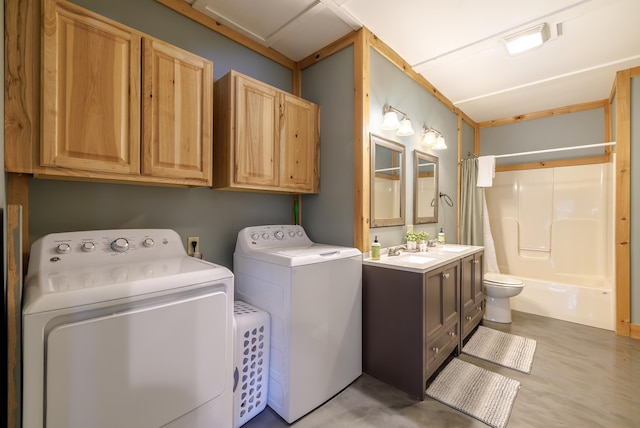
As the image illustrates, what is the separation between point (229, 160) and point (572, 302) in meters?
3.71

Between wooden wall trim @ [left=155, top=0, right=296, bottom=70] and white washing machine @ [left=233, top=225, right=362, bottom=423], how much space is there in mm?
1410

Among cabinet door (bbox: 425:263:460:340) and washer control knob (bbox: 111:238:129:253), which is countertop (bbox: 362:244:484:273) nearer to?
cabinet door (bbox: 425:263:460:340)

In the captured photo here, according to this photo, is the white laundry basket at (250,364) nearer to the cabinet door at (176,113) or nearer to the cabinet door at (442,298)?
the cabinet door at (176,113)

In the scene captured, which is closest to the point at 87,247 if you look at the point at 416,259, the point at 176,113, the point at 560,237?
the point at 176,113

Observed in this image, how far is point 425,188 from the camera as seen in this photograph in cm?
296

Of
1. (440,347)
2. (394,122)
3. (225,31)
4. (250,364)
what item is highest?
(225,31)

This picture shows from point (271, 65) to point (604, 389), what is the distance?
3342 millimetres

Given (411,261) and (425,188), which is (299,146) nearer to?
(411,261)

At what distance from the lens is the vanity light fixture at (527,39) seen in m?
2.09

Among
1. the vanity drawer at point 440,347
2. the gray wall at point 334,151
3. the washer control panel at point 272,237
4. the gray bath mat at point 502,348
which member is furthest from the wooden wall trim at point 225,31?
the gray bath mat at point 502,348

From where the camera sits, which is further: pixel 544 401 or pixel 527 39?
pixel 527 39

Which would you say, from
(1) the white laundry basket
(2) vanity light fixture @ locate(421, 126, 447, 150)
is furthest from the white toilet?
(1) the white laundry basket

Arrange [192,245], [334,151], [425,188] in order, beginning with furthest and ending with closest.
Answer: [425,188] → [334,151] → [192,245]

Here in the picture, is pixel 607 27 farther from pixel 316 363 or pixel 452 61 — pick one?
pixel 316 363
